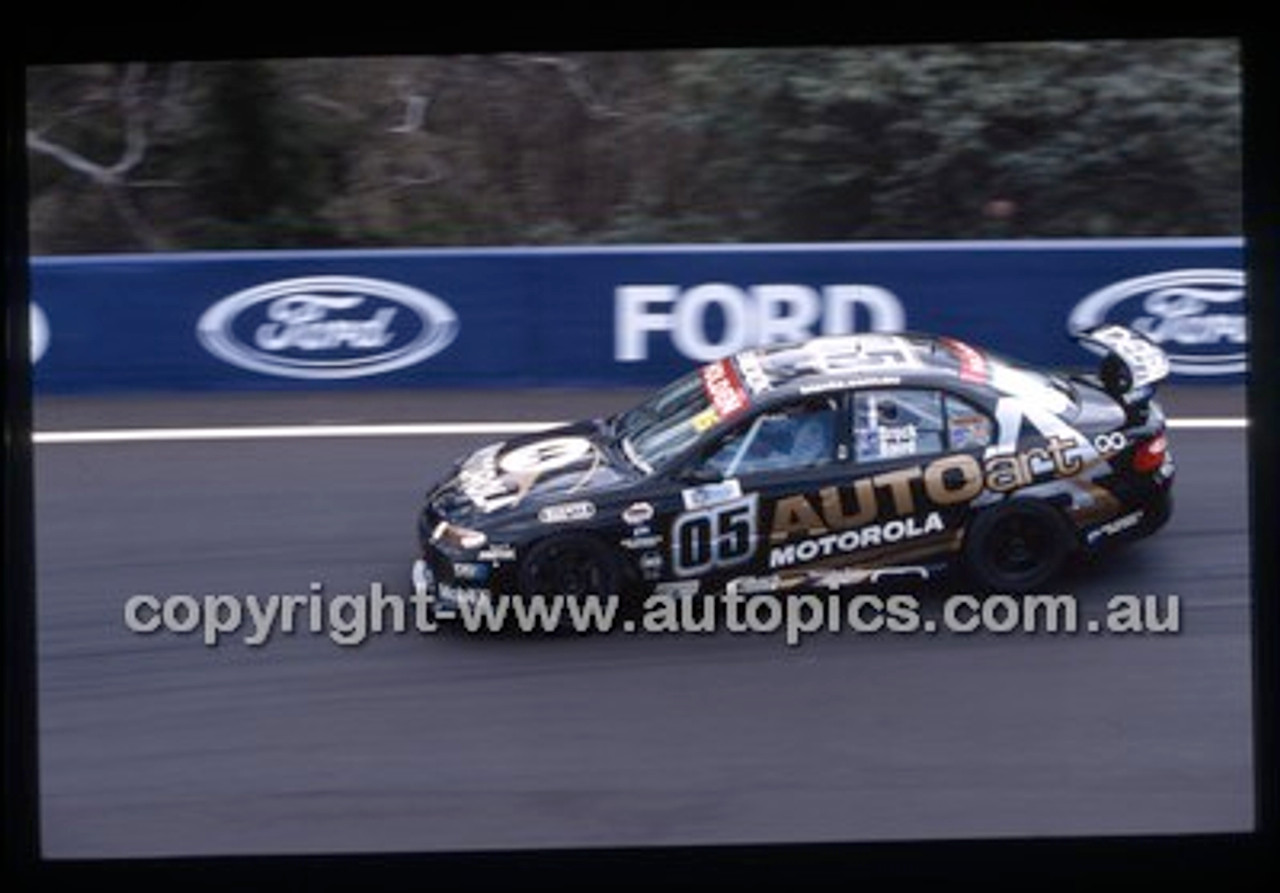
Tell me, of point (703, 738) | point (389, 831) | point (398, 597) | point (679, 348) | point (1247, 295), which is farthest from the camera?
point (679, 348)

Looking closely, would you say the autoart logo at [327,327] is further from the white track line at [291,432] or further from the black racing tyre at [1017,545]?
the black racing tyre at [1017,545]

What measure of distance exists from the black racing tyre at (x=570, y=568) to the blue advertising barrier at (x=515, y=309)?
13.4 feet

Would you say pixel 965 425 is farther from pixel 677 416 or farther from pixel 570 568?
pixel 570 568

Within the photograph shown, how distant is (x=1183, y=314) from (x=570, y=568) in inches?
214

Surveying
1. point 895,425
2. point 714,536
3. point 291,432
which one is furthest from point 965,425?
point 291,432

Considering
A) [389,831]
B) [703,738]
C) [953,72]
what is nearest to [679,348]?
[953,72]

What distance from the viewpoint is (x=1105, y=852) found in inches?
178

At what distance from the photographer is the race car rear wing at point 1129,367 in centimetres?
996

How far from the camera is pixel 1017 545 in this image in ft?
32.1

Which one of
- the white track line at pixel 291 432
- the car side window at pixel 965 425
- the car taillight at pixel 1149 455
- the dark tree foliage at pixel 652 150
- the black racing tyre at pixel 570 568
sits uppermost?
the dark tree foliage at pixel 652 150

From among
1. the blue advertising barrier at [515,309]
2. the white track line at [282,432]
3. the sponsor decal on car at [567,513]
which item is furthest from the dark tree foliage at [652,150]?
the sponsor decal on car at [567,513]

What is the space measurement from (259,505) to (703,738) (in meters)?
3.88

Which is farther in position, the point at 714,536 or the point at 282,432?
the point at 282,432

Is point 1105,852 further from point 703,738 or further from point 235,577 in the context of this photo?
point 235,577
